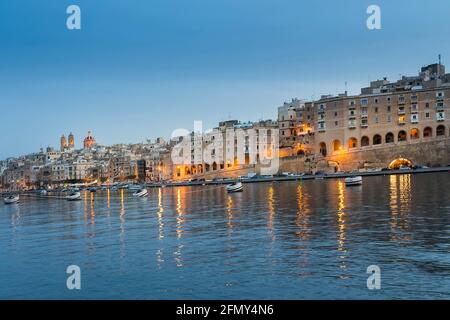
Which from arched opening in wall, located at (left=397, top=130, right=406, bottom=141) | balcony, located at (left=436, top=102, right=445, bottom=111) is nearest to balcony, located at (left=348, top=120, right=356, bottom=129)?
arched opening in wall, located at (left=397, top=130, right=406, bottom=141)

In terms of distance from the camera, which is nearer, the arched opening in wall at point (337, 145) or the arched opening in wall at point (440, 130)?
the arched opening in wall at point (440, 130)

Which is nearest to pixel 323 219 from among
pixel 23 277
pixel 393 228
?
pixel 393 228

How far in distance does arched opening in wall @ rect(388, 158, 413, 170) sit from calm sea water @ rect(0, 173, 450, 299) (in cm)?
5585

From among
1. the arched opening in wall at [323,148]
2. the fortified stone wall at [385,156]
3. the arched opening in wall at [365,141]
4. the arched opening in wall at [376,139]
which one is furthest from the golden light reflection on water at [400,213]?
the arched opening in wall at [323,148]

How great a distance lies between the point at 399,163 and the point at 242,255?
76748 mm

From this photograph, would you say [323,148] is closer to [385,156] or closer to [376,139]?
[376,139]

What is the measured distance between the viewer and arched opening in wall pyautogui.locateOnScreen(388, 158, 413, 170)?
9125cm

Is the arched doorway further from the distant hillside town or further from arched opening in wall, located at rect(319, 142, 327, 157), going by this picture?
arched opening in wall, located at rect(319, 142, 327, 157)

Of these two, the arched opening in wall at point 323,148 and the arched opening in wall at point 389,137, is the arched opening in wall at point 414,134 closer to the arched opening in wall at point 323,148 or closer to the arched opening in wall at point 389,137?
the arched opening in wall at point 389,137

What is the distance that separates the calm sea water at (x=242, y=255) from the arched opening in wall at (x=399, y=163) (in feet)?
183

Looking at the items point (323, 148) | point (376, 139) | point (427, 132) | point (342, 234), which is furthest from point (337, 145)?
point (342, 234)

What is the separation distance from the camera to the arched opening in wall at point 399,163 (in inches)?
3593

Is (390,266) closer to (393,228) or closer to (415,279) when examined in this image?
(415,279)
